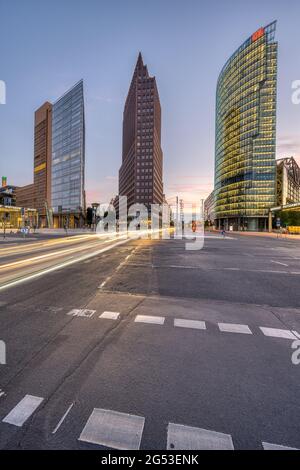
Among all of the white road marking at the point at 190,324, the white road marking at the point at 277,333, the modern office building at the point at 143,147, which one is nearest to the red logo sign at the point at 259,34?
the modern office building at the point at 143,147

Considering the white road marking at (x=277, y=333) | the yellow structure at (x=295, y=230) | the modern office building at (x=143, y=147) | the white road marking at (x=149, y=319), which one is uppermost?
the modern office building at (x=143, y=147)

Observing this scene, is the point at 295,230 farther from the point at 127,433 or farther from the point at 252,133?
the point at 252,133

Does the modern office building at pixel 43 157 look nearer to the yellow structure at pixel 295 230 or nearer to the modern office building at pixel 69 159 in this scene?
the modern office building at pixel 69 159

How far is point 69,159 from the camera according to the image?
388ft

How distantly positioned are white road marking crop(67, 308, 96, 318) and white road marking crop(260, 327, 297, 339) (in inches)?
134

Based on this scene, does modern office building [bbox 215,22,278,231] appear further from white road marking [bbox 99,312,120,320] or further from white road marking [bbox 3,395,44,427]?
white road marking [bbox 3,395,44,427]

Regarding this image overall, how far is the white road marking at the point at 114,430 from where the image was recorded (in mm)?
2238

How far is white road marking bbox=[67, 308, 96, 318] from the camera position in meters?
5.37

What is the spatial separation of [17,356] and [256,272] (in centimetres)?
993

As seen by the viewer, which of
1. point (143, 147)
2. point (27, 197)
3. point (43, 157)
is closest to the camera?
point (43, 157)

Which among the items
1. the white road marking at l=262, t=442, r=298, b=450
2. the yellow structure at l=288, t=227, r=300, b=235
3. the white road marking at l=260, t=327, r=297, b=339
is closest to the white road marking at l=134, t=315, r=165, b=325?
the white road marking at l=260, t=327, r=297, b=339

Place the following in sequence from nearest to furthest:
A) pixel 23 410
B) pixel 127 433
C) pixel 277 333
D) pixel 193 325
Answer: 1. pixel 127 433
2. pixel 23 410
3. pixel 277 333
4. pixel 193 325

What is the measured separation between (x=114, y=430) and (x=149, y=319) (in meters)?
2.90

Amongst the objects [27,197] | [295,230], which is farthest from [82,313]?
[27,197]
